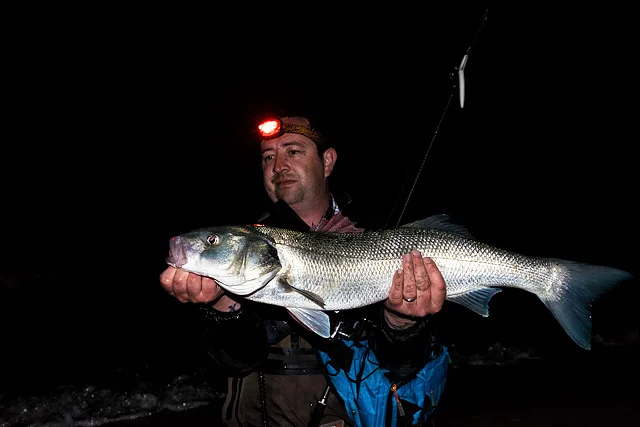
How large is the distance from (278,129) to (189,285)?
5.83 ft

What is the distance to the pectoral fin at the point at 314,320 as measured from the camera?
2.42 m

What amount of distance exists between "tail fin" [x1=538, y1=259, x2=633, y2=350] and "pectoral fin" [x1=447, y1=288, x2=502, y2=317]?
34 centimetres

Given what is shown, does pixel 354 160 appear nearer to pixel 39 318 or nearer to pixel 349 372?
pixel 39 318

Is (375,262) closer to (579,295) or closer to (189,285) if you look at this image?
(189,285)

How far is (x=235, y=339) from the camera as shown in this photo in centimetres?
267

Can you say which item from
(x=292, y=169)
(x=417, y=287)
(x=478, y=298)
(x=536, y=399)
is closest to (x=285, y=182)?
(x=292, y=169)

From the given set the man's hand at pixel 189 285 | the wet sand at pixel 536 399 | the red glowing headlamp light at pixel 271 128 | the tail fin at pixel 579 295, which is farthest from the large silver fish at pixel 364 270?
the wet sand at pixel 536 399

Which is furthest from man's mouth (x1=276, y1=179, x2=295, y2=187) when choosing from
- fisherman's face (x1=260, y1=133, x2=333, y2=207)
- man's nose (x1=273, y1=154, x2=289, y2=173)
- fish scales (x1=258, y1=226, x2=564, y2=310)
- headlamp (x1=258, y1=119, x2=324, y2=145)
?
fish scales (x1=258, y1=226, x2=564, y2=310)

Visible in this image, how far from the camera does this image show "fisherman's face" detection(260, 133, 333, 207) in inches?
143

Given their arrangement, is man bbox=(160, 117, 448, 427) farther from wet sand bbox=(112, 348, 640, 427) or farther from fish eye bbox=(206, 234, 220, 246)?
wet sand bbox=(112, 348, 640, 427)

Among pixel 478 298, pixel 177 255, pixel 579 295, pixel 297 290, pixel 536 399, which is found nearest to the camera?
pixel 177 255

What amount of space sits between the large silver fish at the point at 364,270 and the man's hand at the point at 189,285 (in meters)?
0.15

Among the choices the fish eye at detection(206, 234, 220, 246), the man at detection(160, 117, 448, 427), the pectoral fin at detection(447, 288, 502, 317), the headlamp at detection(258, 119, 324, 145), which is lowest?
the man at detection(160, 117, 448, 427)

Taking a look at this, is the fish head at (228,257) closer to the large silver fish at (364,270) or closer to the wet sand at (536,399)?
the large silver fish at (364,270)
